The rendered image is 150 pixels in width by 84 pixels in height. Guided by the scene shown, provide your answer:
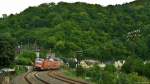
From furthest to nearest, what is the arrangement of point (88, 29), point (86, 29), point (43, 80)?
1. point (86, 29)
2. point (88, 29)
3. point (43, 80)

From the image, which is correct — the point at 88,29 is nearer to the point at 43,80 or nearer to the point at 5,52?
the point at 5,52

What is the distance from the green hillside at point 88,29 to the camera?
126094 mm

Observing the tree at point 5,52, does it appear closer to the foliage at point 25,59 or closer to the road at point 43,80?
the road at point 43,80

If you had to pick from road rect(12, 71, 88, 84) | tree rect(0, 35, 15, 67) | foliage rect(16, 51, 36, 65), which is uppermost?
tree rect(0, 35, 15, 67)

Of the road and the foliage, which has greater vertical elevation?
the road

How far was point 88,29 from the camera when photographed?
503ft

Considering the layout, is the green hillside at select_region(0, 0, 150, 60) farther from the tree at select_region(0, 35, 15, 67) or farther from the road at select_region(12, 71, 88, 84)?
the road at select_region(12, 71, 88, 84)

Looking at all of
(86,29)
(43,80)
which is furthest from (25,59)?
(86,29)

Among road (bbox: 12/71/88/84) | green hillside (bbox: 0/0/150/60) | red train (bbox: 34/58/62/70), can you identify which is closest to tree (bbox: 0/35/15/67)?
road (bbox: 12/71/88/84)

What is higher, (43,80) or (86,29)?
(86,29)

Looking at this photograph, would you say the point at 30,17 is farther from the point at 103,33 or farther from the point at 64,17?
the point at 103,33

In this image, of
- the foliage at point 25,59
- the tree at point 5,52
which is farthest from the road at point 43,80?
the foliage at point 25,59

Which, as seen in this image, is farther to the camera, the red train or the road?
the red train

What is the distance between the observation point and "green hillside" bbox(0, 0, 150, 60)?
126 metres
